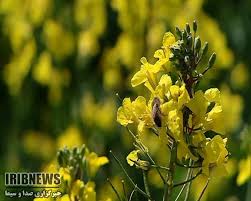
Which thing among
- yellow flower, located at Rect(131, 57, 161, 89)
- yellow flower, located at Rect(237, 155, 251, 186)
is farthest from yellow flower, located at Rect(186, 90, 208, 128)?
yellow flower, located at Rect(237, 155, 251, 186)

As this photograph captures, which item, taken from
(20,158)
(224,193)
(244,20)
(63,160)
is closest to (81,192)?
(63,160)

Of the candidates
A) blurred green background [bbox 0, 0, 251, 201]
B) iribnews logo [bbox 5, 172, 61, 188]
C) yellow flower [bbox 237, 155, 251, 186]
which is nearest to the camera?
iribnews logo [bbox 5, 172, 61, 188]

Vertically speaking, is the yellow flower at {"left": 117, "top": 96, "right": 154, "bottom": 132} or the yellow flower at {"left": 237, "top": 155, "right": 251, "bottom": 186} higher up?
the yellow flower at {"left": 117, "top": 96, "right": 154, "bottom": 132}

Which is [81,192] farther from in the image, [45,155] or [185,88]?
[45,155]

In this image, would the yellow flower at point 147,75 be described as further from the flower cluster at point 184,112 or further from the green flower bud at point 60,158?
the green flower bud at point 60,158

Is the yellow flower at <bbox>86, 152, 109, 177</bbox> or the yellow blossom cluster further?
the yellow flower at <bbox>86, 152, 109, 177</bbox>

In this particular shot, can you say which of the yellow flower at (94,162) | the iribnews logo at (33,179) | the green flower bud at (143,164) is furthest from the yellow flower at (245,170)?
the green flower bud at (143,164)

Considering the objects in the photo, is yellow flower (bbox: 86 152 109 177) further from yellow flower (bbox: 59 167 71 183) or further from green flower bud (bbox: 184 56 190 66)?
green flower bud (bbox: 184 56 190 66)
